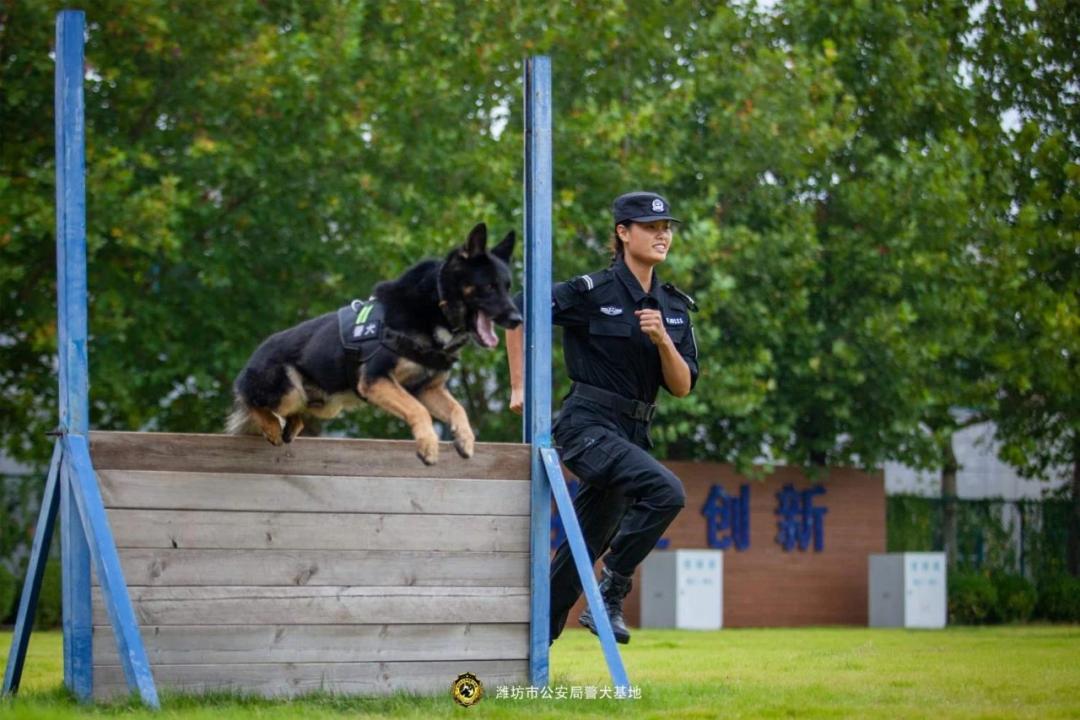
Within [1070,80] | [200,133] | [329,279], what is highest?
[1070,80]

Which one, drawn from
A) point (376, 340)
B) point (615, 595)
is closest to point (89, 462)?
point (376, 340)

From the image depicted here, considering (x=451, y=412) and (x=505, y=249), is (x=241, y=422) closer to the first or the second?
(x=451, y=412)

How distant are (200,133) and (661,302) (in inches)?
405

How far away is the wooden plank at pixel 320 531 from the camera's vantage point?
5.95 m

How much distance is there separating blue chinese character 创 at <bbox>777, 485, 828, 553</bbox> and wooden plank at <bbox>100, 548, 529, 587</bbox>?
1445cm

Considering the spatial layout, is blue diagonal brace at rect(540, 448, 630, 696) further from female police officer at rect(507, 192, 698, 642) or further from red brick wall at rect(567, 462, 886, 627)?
red brick wall at rect(567, 462, 886, 627)

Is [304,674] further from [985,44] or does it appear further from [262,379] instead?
[985,44]

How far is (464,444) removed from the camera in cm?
637

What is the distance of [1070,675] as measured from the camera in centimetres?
777

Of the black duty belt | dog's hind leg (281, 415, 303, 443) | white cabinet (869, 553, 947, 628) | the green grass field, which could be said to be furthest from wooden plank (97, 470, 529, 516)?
white cabinet (869, 553, 947, 628)

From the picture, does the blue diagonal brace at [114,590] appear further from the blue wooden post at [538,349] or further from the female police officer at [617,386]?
the female police officer at [617,386]

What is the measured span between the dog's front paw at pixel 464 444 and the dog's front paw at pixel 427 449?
0.13 meters

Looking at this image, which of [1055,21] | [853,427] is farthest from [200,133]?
[1055,21]

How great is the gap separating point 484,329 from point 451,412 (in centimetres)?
44
